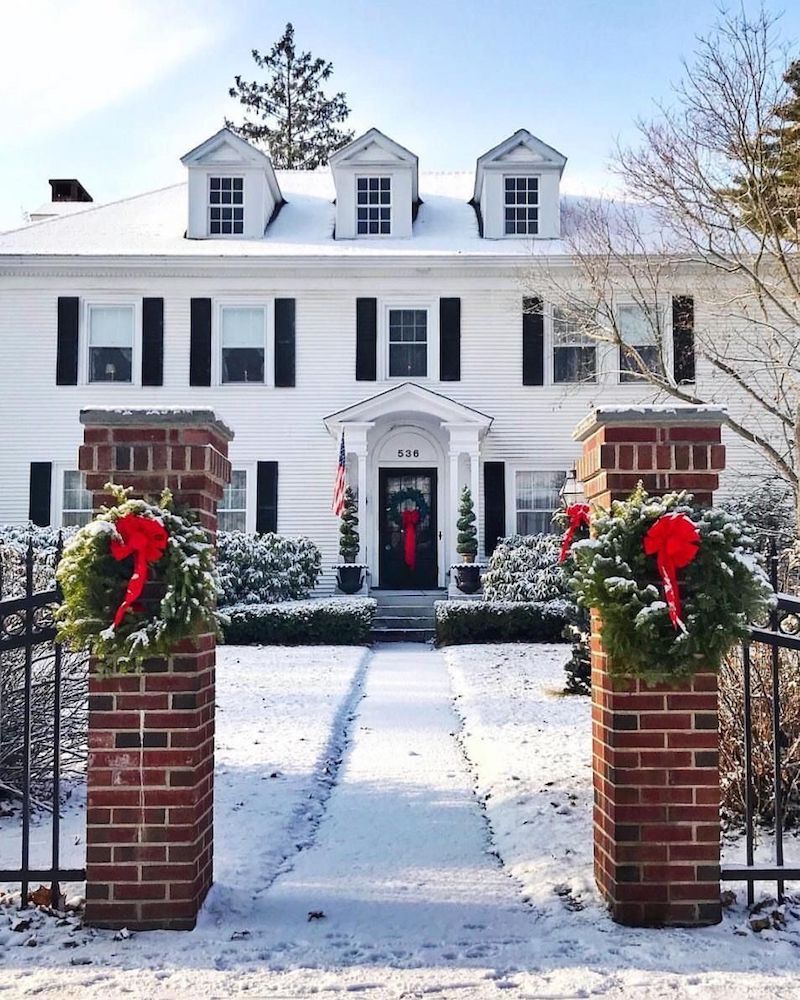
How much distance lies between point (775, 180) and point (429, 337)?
6.16m

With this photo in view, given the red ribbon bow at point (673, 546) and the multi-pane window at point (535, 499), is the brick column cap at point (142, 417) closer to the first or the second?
the red ribbon bow at point (673, 546)

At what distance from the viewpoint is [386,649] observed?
13.1 meters

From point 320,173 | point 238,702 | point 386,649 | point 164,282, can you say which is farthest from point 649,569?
point 320,173

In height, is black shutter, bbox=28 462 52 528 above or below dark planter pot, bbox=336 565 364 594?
above

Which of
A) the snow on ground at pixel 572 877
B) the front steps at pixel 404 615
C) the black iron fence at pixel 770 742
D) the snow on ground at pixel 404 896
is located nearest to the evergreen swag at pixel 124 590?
the snow on ground at pixel 404 896

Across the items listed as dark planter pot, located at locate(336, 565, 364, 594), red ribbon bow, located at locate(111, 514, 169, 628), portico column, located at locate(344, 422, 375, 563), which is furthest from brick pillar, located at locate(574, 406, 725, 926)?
portico column, located at locate(344, 422, 375, 563)

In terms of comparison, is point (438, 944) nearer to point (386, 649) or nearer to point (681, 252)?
point (386, 649)

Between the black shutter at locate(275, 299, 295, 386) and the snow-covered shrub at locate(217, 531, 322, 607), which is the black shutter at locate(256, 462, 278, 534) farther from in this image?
the black shutter at locate(275, 299, 295, 386)

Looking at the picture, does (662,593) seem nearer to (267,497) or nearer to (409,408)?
(409,408)

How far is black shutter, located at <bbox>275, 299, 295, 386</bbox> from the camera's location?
1667cm

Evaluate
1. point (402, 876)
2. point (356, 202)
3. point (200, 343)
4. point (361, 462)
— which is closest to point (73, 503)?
point (200, 343)

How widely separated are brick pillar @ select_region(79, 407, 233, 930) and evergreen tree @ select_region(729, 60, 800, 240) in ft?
36.6

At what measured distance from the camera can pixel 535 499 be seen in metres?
16.7

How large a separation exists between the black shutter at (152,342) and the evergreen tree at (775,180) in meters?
9.64
